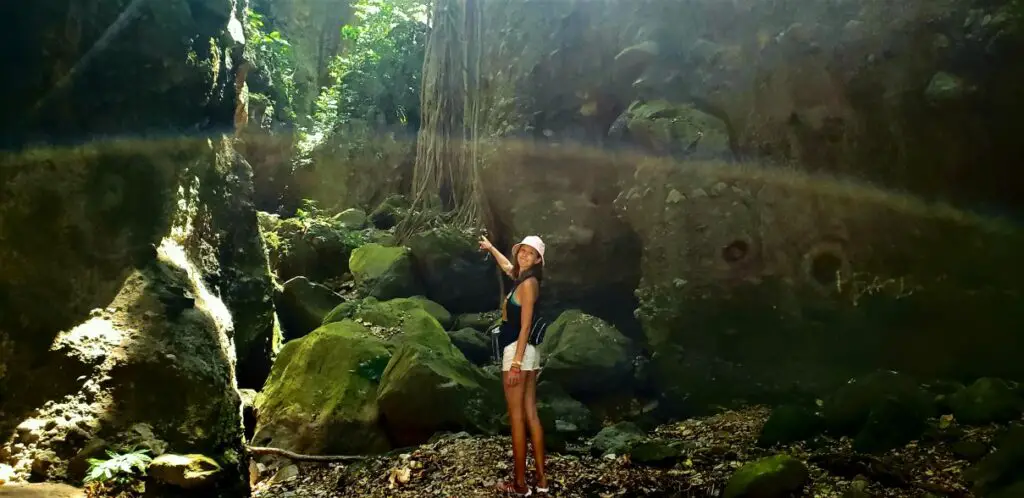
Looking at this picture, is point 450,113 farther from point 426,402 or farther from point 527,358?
point 527,358

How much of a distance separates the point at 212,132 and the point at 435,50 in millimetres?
5409

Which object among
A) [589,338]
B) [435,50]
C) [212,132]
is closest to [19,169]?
[212,132]

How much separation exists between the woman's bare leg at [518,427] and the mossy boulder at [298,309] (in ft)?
14.3

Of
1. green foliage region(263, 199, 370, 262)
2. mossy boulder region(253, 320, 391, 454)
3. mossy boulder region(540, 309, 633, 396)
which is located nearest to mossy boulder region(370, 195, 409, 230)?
green foliage region(263, 199, 370, 262)

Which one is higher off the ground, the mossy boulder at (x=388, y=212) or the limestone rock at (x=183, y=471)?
the mossy boulder at (x=388, y=212)

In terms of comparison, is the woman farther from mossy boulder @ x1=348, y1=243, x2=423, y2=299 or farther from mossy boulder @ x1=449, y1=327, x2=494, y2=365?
mossy boulder @ x1=348, y1=243, x2=423, y2=299

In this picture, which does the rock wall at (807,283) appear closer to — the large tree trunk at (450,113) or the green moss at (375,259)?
the green moss at (375,259)

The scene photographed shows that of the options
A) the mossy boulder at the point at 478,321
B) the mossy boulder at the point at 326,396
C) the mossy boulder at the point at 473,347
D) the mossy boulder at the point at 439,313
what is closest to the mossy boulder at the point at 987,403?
the mossy boulder at the point at 326,396

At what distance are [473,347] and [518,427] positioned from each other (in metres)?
3.27

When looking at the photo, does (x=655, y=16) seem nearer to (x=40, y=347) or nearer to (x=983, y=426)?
(x=983, y=426)

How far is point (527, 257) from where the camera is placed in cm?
359

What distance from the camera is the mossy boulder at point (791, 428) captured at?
4.17 meters

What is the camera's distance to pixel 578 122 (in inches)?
289

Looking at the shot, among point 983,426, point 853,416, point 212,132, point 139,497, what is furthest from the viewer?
point 212,132
